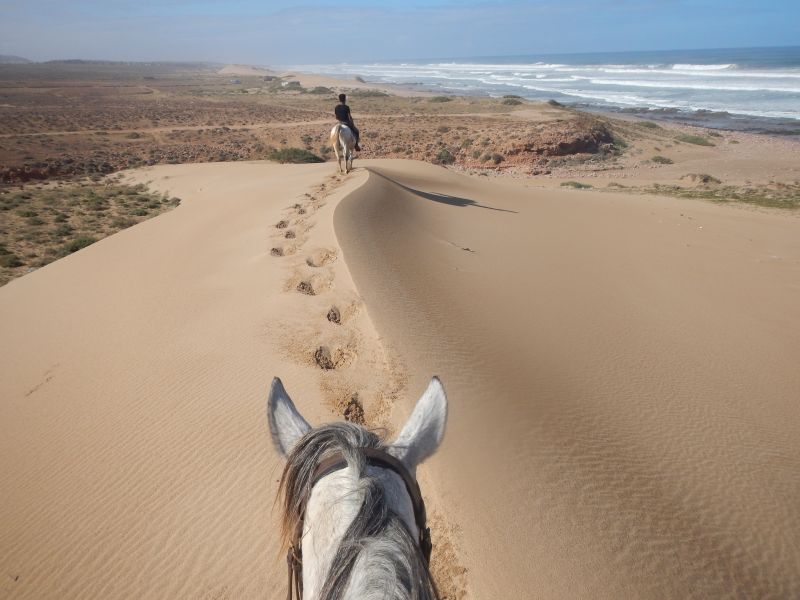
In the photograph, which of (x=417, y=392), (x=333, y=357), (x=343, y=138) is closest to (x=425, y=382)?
(x=417, y=392)

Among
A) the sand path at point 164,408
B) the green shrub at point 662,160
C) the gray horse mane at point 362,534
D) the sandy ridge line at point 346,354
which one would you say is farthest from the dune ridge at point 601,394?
the green shrub at point 662,160

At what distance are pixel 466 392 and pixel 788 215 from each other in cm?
1575

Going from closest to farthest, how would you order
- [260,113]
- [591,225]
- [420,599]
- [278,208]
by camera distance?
[420,599]
[278,208]
[591,225]
[260,113]

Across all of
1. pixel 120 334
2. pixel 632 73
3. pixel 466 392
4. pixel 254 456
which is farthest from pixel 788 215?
pixel 632 73

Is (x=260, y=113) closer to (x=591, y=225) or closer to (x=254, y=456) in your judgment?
(x=591, y=225)

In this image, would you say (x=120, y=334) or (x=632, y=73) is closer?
(x=120, y=334)

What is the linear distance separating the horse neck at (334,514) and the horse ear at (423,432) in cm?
28

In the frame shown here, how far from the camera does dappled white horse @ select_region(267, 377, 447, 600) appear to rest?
1.27m

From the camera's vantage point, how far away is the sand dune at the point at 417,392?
2982 millimetres

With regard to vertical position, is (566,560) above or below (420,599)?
below

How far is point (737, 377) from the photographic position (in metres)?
5.43

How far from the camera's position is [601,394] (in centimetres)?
478

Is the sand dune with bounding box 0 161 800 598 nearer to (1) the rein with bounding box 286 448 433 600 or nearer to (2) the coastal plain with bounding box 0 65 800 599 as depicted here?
(2) the coastal plain with bounding box 0 65 800 599

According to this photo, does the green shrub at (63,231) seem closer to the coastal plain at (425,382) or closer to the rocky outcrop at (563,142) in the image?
the coastal plain at (425,382)
